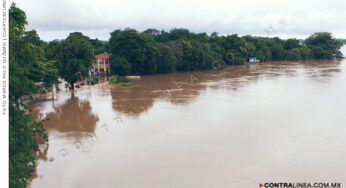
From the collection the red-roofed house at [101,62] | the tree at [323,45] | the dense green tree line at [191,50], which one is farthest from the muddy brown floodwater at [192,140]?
the tree at [323,45]

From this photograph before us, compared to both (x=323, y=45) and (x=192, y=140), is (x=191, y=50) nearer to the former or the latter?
(x=192, y=140)

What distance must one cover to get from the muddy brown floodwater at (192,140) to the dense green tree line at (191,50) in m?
15.1

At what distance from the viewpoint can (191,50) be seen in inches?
1893

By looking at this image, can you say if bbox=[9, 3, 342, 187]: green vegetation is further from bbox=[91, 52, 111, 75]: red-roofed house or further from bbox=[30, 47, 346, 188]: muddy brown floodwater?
bbox=[30, 47, 346, 188]: muddy brown floodwater

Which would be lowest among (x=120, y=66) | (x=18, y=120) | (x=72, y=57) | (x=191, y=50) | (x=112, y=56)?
(x=18, y=120)

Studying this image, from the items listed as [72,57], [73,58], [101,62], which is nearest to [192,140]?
[73,58]

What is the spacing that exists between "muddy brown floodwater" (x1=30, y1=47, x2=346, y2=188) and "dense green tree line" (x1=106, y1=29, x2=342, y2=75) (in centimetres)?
1509

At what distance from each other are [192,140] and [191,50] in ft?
114

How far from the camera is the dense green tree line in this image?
4022cm

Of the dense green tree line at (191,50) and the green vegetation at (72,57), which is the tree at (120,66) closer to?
the dense green tree line at (191,50)

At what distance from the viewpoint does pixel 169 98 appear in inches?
1017

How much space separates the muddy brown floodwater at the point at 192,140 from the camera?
36.8ft

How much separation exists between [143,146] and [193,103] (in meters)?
9.93

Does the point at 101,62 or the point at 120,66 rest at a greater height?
the point at 101,62
